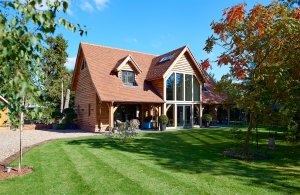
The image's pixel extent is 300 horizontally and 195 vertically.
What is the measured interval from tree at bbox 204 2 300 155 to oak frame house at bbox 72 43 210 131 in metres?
12.3

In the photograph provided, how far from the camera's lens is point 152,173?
8.16 metres

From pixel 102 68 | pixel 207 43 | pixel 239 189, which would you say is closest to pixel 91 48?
pixel 102 68

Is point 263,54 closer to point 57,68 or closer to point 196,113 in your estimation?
point 196,113

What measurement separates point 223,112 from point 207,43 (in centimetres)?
2217

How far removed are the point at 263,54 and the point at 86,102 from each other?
705 inches

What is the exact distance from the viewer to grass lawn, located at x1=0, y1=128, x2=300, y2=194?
22.0 feet

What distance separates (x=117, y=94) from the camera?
72.8 ft

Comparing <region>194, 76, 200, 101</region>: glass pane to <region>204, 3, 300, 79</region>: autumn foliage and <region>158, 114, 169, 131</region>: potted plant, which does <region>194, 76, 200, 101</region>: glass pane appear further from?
<region>204, 3, 300, 79</region>: autumn foliage

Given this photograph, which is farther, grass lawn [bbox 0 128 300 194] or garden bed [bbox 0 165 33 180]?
garden bed [bbox 0 165 33 180]

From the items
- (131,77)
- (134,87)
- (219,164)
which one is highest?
(131,77)

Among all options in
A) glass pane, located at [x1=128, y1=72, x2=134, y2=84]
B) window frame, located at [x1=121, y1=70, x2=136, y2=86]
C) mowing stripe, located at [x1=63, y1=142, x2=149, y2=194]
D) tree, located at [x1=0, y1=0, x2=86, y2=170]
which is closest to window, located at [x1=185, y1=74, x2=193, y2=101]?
window frame, located at [x1=121, y1=70, x2=136, y2=86]

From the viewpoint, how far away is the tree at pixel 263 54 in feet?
32.8

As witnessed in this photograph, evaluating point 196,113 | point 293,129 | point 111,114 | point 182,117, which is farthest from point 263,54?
point 196,113

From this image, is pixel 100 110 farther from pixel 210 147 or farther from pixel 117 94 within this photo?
pixel 210 147
